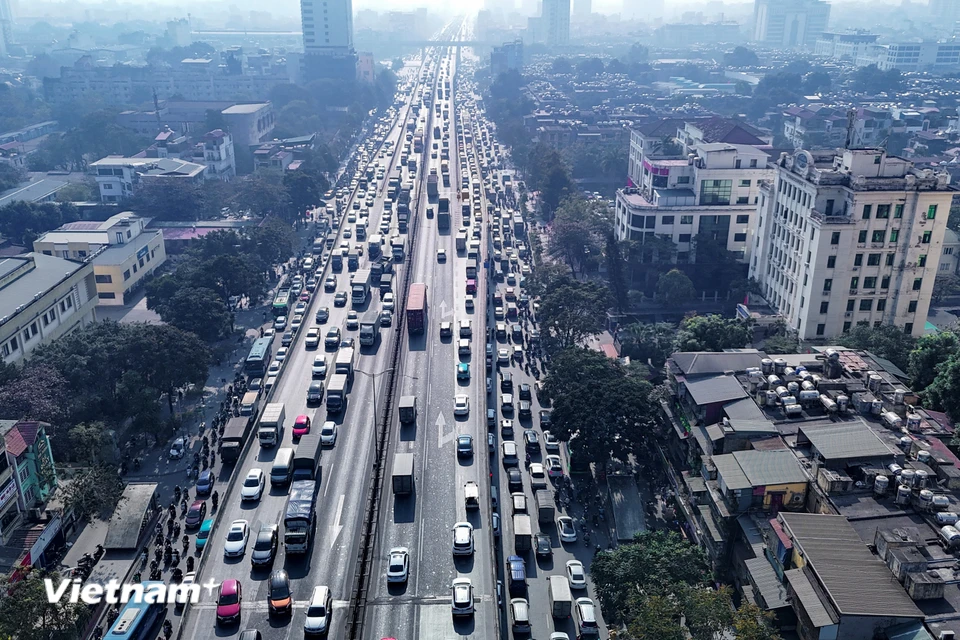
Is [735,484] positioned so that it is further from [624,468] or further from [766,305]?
[766,305]

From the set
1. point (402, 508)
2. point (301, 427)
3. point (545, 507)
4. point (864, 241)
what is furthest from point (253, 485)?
point (864, 241)

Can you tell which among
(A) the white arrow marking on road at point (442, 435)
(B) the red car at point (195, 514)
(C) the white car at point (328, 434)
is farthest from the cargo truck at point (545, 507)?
(B) the red car at point (195, 514)

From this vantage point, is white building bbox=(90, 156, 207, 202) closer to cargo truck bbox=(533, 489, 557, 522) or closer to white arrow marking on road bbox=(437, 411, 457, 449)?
white arrow marking on road bbox=(437, 411, 457, 449)

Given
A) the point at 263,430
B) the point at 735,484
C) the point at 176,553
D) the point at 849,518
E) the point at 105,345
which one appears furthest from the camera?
the point at 105,345

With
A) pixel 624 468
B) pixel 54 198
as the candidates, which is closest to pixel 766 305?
pixel 624 468

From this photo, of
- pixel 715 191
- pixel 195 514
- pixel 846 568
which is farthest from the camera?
pixel 715 191

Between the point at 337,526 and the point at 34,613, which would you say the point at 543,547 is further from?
the point at 34,613
